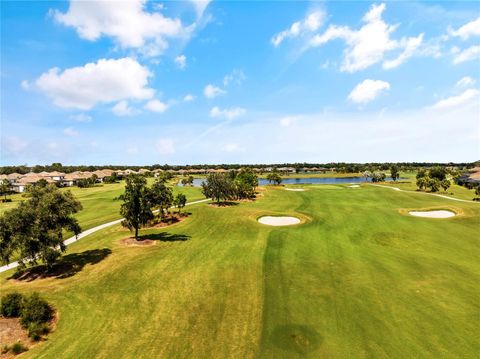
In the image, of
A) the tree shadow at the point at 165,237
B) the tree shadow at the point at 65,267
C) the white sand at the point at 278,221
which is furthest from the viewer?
the white sand at the point at 278,221

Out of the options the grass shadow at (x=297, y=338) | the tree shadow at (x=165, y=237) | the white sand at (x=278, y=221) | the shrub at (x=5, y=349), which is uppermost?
the white sand at (x=278, y=221)

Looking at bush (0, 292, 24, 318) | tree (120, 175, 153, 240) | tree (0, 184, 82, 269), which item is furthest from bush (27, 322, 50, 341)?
tree (120, 175, 153, 240)

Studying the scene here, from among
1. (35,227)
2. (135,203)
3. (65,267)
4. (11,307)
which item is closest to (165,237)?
(135,203)

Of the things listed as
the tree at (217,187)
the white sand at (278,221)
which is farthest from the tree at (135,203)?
the tree at (217,187)

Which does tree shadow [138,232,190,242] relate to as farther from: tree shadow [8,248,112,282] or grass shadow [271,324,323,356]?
grass shadow [271,324,323,356]

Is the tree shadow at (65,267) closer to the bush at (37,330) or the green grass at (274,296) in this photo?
the green grass at (274,296)

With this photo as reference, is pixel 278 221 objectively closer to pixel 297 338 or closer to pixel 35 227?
pixel 297 338
